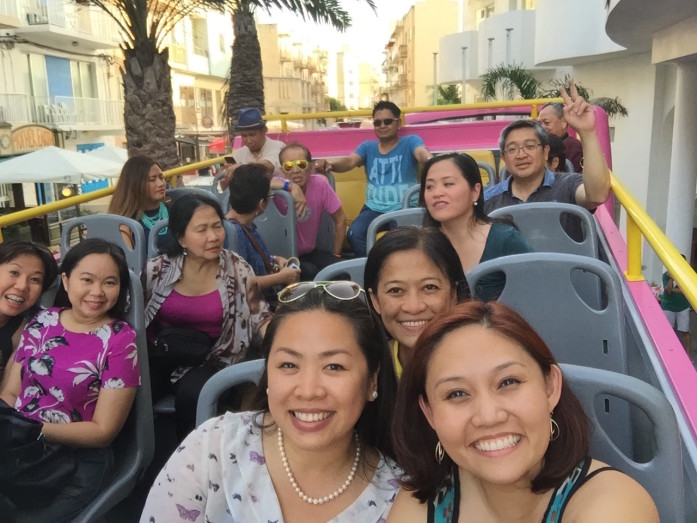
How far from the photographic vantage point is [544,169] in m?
3.66

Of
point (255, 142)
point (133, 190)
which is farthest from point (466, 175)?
point (255, 142)

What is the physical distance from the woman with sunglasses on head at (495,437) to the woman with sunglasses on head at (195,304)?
4.90 ft

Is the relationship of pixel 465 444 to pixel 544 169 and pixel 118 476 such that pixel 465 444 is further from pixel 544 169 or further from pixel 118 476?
pixel 544 169

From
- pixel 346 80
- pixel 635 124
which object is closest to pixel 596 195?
pixel 635 124

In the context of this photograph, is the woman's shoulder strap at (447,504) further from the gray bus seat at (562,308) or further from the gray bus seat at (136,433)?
the gray bus seat at (136,433)

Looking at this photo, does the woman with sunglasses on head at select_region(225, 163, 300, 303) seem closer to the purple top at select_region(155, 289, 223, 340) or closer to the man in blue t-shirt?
the purple top at select_region(155, 289, 223, 340)

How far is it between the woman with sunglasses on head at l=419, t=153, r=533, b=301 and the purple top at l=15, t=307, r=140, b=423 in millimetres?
1284

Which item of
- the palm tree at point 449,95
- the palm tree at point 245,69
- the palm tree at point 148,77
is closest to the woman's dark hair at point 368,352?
the palm tree at point 148,77

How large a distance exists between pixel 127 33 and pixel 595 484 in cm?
805

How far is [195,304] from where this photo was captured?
2.77 metres

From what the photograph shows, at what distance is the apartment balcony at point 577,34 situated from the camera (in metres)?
13.1

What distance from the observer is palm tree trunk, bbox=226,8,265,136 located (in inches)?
451

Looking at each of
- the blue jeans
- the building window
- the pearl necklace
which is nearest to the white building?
the blue jeans

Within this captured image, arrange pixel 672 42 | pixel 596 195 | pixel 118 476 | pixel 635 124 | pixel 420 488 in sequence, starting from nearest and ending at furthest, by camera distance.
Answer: pixel 420 488 → pixel 118 476 → pixel 596 195 → pixel 672 42 → pixel 635 124
